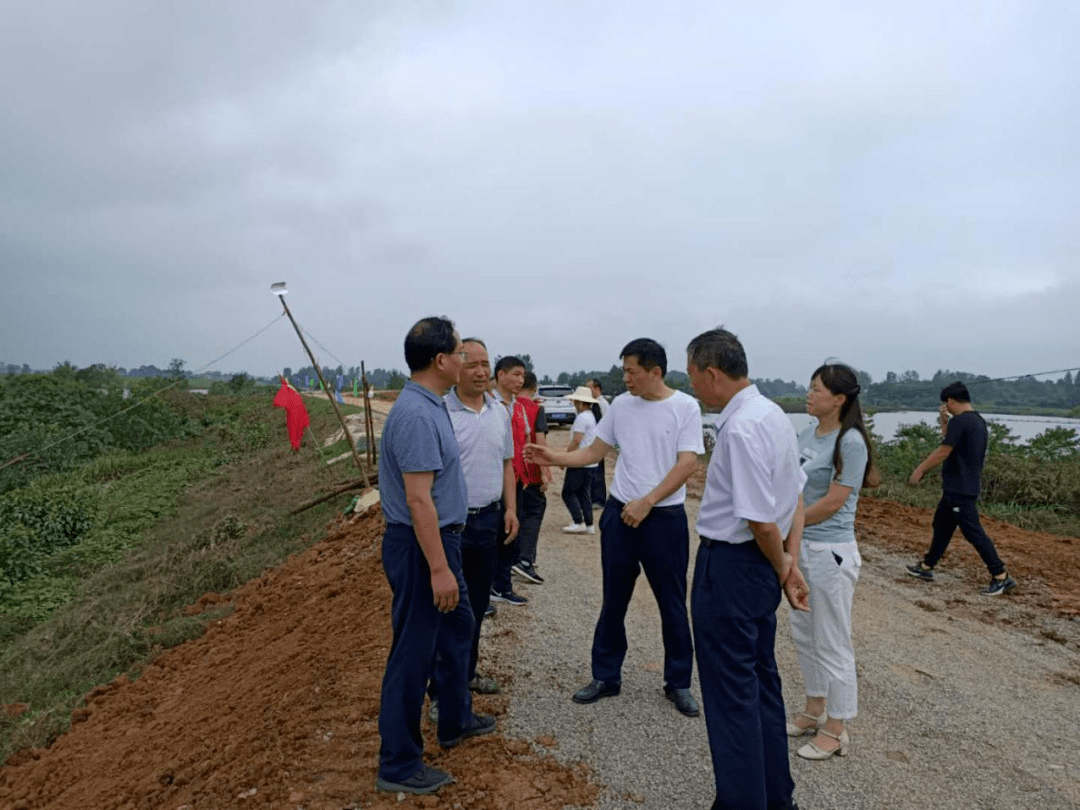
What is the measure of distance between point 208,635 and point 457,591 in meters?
5.55

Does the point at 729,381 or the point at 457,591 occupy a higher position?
the point at 729,381

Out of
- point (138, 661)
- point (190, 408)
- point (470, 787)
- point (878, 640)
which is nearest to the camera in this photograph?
point (470, 787)

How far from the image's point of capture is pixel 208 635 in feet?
23.2

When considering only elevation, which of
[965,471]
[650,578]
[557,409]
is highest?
[557,409]

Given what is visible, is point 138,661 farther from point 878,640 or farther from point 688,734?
point 878,640

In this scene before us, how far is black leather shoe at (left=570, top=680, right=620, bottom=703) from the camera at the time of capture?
3742 millimetres

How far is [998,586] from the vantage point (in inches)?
248

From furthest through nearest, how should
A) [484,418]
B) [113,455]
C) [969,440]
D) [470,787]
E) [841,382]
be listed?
[113,455] → [969,440] → [484,418] → [841,382] → [470,787]

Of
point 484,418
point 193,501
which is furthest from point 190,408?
point 484,418

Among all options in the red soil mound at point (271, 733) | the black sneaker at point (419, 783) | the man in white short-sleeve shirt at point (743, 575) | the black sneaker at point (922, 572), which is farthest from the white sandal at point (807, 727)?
the black sneaker at point (922, 572)

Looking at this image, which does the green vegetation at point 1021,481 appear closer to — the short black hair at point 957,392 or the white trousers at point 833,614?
the short black hair at point 957,392

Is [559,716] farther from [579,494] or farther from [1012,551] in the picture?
[1012,551]

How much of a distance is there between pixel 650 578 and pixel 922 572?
457cm

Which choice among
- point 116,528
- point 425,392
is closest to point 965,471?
point 425,392
